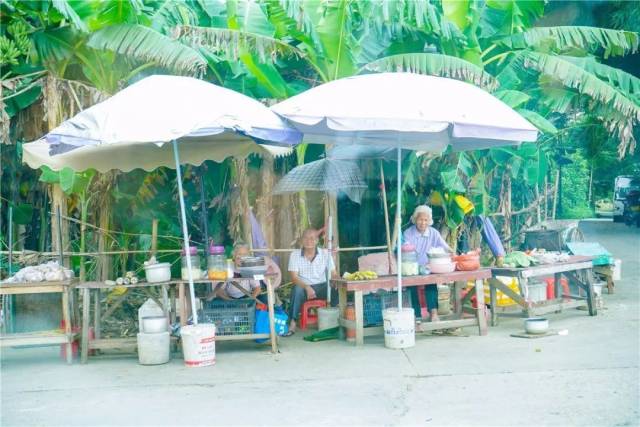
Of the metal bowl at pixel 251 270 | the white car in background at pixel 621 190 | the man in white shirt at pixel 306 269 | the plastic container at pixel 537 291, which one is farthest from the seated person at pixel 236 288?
the white car in background at pixel 621 190

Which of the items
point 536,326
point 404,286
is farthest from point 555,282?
point 404,286

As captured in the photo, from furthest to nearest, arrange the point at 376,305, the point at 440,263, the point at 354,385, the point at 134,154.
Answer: the point at 376,305 < the point at 440,263 < the point at 134,154 < the point at 354,385

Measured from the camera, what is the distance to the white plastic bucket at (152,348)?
293 inches

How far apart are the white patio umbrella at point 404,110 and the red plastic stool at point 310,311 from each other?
5.66 ft

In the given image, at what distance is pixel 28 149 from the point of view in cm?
833

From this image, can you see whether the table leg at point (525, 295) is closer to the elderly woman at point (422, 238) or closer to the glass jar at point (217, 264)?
the elderly woman at point (422, 238)

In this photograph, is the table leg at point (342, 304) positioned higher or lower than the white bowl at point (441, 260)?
lower

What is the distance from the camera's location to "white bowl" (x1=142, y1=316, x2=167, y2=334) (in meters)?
7.50

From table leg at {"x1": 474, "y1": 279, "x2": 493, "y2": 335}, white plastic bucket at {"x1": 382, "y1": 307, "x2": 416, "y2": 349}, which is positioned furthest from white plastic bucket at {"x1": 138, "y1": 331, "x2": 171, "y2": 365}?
table leg at {"x1": 474, "y1": 279, "x2": 493, "y2": 335}

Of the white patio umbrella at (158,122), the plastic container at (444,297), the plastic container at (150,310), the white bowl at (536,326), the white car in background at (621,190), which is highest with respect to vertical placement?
the white patio umbrella at (158,122)

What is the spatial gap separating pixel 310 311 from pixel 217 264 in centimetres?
211

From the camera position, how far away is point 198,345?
727cm

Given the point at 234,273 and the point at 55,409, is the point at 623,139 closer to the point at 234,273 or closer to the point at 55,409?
the point at 234,273

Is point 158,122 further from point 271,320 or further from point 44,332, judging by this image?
point 44,332
